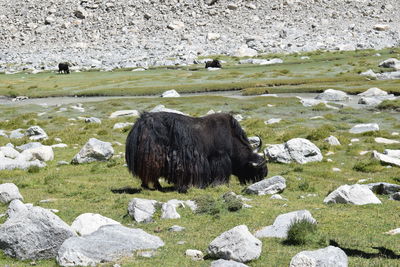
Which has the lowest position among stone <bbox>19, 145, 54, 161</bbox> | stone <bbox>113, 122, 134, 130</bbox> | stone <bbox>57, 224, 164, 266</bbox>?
stone <bbox>113, 122, 134, 130</bbox>

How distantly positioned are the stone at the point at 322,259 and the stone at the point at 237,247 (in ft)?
2.27

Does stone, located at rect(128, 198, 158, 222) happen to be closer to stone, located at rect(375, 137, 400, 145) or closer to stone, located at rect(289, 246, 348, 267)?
stone, located at rect(289, 246, 348, 267)

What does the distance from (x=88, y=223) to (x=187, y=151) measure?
518 centimetres

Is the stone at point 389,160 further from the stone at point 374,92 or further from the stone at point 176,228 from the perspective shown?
the stone at point 374,92

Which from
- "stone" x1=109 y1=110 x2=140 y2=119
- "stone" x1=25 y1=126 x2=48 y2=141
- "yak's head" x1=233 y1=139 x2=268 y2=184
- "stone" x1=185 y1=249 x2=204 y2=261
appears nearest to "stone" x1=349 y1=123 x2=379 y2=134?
"yak's head" x1=233 y1=139 x2=268 y2=184

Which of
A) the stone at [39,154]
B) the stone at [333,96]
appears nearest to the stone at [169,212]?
the stone at [39,154]

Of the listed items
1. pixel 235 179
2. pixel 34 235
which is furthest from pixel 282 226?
Answer: pixel 235 179

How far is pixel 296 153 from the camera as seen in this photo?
18.0 m

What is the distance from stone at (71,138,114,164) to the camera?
18.4 meters

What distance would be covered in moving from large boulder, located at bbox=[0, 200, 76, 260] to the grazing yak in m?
5.62

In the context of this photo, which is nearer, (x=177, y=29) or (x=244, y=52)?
(x=244, y=52)

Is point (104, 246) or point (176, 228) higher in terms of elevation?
point (104, 246)

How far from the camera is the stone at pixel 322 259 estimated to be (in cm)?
659

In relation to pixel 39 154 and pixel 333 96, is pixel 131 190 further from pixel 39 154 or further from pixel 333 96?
pixel 333 96
